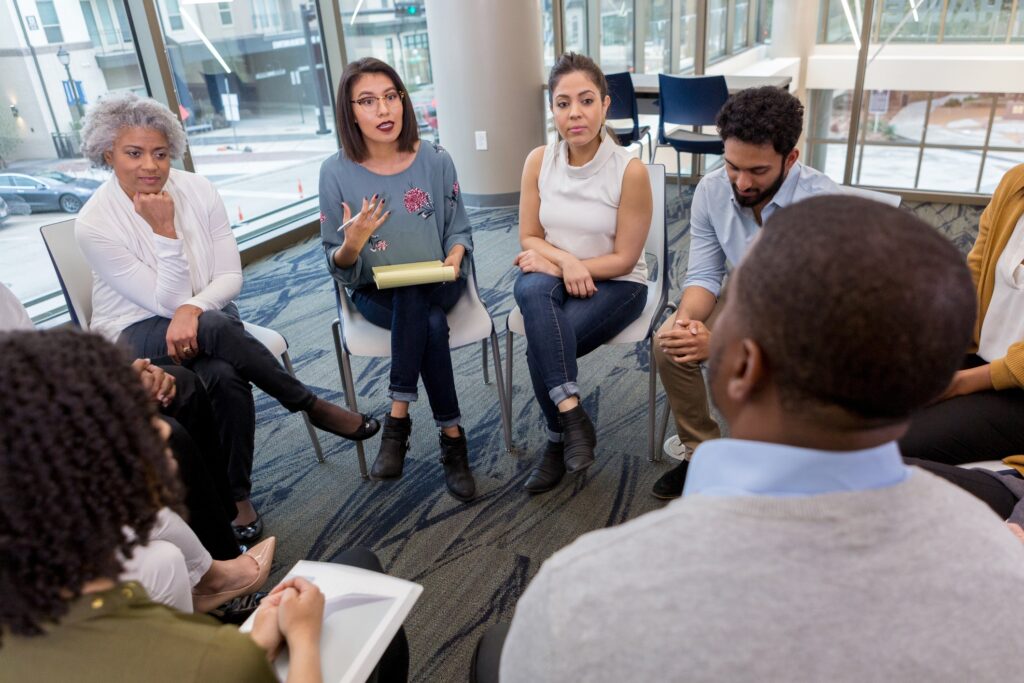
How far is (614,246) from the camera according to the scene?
7.82ft

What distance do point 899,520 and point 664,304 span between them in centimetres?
181

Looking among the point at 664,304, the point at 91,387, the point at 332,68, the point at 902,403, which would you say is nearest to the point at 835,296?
the point at 902,403

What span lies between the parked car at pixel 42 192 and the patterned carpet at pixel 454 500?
152cm

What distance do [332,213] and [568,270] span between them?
0.80 metres

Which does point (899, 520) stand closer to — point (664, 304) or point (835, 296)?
point (835, 296)

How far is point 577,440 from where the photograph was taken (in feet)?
7.18

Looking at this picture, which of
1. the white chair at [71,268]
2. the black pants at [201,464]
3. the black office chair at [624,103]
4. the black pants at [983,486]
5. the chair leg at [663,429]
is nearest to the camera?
the black pants at [983,486]

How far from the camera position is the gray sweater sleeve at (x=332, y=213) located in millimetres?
2309

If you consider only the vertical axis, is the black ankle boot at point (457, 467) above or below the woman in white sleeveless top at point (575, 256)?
below

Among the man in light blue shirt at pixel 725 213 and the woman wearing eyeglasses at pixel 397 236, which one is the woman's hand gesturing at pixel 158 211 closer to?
the woman wearing eyeglasses at pixel 397 236

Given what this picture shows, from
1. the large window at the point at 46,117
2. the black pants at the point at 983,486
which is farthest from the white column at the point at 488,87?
the black pants at the point at 983,486

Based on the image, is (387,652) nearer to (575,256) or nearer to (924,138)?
(575,256)

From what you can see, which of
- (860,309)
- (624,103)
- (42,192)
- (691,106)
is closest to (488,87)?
(624,103)

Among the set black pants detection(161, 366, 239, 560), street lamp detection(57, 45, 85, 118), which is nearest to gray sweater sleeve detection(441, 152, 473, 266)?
black pants detection(161, 366, 239, 560)
